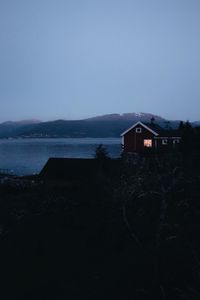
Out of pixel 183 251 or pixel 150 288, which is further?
pixel 183 251

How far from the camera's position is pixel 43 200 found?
31875 millimetres

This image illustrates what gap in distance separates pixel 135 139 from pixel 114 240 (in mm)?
34082

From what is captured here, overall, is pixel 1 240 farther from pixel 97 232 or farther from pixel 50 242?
pixel 97 232

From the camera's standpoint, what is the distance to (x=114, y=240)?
21.8m

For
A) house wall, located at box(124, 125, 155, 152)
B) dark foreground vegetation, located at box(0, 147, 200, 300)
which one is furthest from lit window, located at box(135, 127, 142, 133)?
dark foreground vegetation, located at box(0, 147, 200, 300)

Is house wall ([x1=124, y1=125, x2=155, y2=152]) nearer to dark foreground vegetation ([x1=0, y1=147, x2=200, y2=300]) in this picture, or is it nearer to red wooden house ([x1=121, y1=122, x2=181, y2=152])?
red wooden house ([x1=121, y1=122, x2=181, y2=152])

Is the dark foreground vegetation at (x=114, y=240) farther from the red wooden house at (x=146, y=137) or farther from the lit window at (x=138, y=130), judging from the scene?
the lit window at (x=138, y=130)

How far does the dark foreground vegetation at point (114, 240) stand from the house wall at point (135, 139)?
86.5ft

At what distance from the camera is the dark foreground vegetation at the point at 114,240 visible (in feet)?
55.4

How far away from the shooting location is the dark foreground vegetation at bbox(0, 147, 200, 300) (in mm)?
16875

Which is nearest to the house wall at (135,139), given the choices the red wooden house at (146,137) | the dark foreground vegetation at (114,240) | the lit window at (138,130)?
the red wooden house at (146,137)

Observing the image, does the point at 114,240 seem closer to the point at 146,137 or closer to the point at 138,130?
the point at 146,137

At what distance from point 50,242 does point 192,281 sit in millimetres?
10314

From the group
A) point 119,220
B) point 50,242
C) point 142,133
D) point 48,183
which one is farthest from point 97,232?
point 142,133
